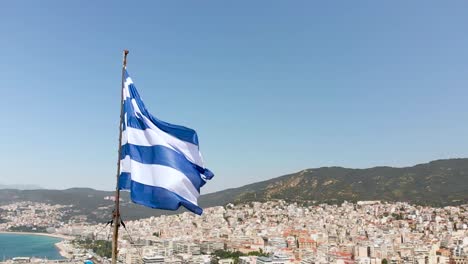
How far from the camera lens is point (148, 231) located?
295 feet

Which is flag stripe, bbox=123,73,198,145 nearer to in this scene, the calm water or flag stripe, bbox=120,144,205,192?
flag stripe, bbox=120,144,205,192

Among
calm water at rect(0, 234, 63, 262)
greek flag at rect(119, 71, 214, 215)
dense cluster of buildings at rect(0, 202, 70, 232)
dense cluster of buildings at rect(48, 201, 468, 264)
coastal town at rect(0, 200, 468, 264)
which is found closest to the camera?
greek flag at rect(119, 71, 214, 215)

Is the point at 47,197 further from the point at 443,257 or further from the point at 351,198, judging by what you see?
the point at 443,257

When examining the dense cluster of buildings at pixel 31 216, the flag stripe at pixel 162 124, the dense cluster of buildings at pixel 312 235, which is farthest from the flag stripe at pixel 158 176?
the dense cluster of buildings at pixel 31 216

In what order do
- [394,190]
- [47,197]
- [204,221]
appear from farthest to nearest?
[47,197]
[394,190]
[204,221]

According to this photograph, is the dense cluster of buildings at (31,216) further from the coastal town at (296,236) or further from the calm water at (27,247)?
the calm water at (27,247)

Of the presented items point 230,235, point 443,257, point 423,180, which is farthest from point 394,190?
point 443,257

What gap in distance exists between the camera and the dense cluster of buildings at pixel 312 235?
175ft

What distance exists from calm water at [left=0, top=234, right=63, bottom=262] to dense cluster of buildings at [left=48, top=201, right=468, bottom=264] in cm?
822

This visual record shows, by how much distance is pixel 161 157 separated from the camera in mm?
4883

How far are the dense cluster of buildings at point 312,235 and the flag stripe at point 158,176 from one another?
40672 millimetres

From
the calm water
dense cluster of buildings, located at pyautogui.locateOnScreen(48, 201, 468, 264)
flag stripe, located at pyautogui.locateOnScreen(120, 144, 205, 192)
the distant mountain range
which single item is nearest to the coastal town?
dense cluster of buildings, located at pyautogui.locateOnScreen(48, 201, 468, 264)

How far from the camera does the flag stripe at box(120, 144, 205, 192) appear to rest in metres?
4.79

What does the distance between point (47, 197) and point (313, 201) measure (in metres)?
129
